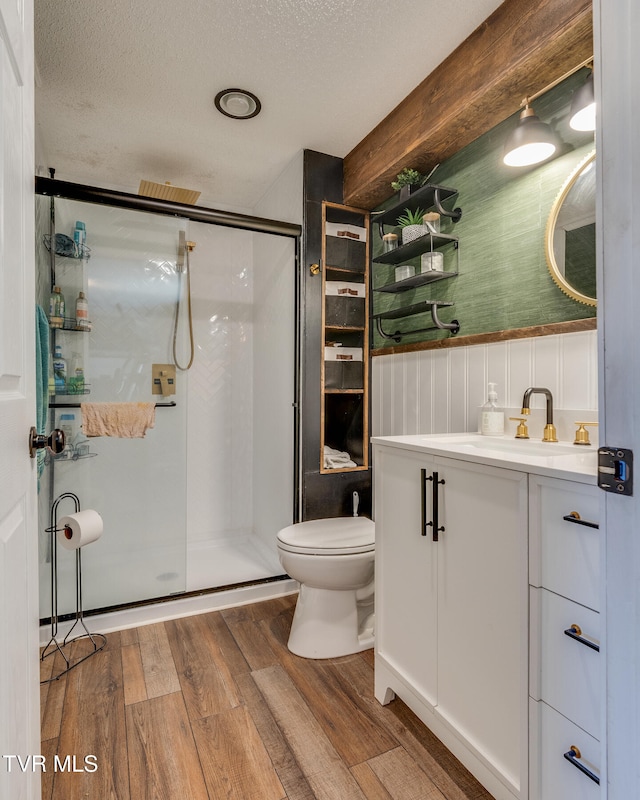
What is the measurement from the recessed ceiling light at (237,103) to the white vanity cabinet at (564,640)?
77.3 inches

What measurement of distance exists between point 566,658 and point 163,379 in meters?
1.93

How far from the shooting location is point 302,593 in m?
1.86

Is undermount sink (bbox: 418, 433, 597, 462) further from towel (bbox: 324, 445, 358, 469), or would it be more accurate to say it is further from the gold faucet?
towel (bbox: 324, 445, 358, 469)

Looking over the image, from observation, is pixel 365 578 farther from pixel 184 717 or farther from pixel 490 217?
pixel 490 217

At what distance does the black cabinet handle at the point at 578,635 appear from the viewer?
835 millimetres

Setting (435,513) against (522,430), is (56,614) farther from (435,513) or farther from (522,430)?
(522,430)

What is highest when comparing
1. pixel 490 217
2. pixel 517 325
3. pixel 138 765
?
pixel 490 217

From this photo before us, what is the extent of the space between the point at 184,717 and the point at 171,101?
2.47 metres

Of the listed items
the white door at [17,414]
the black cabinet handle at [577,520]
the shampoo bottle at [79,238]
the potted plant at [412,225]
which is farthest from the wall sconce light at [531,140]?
the shampoo bottle at [79,238]

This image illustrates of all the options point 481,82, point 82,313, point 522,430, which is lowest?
point 522,430

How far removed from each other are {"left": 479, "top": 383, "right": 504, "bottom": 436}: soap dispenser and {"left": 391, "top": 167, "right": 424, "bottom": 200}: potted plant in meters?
0.99

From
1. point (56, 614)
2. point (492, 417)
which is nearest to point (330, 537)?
point (492, 417)

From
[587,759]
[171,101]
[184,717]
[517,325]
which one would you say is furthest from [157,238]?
[587,759]

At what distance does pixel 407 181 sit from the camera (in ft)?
6.56
